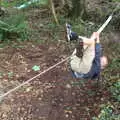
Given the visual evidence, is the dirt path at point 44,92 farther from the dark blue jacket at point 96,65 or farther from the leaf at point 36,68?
the dark blue jacket at point 96,65

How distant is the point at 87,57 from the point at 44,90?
126 centimetres

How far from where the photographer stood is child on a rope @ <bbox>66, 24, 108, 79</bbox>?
185 inches

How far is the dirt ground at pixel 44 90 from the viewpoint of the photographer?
5137 mm

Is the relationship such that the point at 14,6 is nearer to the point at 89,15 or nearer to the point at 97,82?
the point at 89,15

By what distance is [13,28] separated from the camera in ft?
23.8

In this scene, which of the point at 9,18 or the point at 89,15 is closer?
the point at 9,18

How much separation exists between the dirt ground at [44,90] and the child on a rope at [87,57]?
686 millimetres

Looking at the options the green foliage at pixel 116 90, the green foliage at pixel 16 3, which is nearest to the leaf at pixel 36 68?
the green foliage at pixel 116 90

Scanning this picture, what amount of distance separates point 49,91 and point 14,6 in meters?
4.27

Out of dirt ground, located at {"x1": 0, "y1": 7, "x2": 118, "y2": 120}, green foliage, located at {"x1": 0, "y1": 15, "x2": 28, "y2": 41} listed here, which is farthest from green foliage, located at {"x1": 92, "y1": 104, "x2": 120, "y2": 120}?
green foliage, located at {"x1": 0, "y1": 15, "x2": 28, "y2": 41}

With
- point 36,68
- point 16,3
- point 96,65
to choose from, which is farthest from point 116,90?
point 16,3

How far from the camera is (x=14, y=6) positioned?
9.35 m

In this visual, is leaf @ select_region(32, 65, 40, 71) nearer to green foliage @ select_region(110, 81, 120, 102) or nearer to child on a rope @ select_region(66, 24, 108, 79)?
green foliage @ select_region(110, 81, 120, 102)

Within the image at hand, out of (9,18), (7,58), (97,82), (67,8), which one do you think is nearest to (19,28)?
(9,18)
